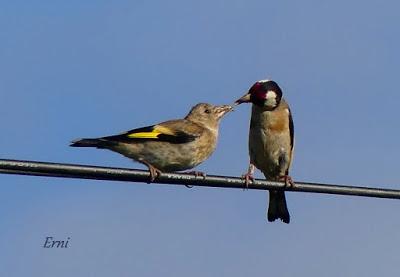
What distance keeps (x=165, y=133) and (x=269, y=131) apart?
2.32 metres

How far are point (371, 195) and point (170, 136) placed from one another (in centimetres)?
372

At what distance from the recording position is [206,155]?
42.4 ft

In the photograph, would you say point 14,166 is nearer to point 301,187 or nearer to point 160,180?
point 160,180

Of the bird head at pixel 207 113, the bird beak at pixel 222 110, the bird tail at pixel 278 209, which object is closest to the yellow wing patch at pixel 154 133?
the bird head at pixel 207 113

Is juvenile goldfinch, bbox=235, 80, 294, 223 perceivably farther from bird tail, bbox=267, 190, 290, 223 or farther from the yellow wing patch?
the yellow wing patch

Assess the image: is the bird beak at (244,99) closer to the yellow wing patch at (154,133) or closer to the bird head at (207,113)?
the bird head at (207,113)

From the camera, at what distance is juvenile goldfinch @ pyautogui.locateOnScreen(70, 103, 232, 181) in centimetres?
1180

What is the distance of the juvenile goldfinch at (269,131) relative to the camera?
14.3 meters

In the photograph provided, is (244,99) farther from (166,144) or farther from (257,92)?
(166,144)

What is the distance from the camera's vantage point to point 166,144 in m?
12.2

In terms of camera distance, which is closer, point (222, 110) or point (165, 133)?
point (165, 133)

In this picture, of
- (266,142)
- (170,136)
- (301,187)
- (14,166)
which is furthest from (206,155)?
(14,166)

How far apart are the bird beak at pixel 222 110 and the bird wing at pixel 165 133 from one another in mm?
1061

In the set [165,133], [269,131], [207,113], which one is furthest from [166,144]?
[269,131]
